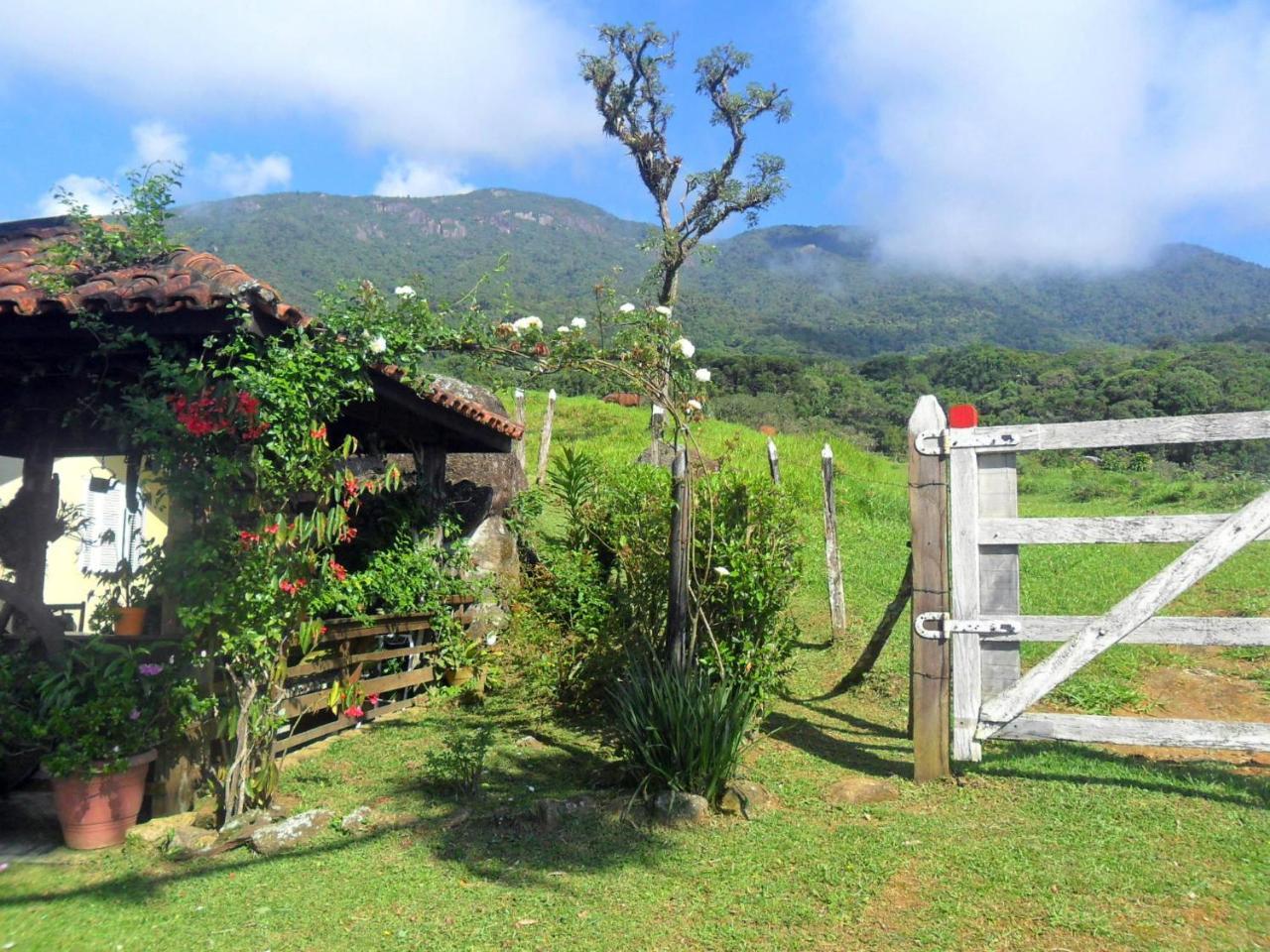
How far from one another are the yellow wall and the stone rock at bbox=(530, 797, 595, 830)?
7.88 metres

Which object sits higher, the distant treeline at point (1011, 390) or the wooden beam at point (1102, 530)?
the distant treeline at point (1011, 390)

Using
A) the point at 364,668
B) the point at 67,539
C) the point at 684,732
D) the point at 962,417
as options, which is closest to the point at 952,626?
the point at 962,417

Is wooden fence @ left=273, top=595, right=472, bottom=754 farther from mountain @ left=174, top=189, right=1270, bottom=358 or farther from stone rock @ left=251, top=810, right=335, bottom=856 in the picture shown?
mountain @ left=174, top=189, right=1270, bottom=358

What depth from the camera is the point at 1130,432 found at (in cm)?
478

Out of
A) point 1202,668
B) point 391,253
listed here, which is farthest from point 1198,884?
point 391,253

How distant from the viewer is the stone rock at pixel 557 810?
4914 mm

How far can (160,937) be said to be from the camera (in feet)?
12.8

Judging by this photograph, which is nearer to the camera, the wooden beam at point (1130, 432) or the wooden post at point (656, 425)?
the wooden beam at point (1130, 432)

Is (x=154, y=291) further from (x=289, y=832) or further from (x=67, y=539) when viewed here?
(x=67, y=539)

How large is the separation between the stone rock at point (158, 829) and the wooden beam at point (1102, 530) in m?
4.59

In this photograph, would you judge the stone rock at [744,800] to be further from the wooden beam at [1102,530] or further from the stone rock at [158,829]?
the stone rock at [158,829]

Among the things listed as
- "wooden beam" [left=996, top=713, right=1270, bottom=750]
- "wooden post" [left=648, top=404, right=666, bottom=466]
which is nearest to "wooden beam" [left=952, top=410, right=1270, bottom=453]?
"wooden beam" [left=996, top=713, right=1270, bottom=750]

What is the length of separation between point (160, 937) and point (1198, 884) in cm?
415

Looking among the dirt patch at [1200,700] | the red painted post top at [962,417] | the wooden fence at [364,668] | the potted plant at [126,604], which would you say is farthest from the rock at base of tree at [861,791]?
the potted plant at [126,604]
